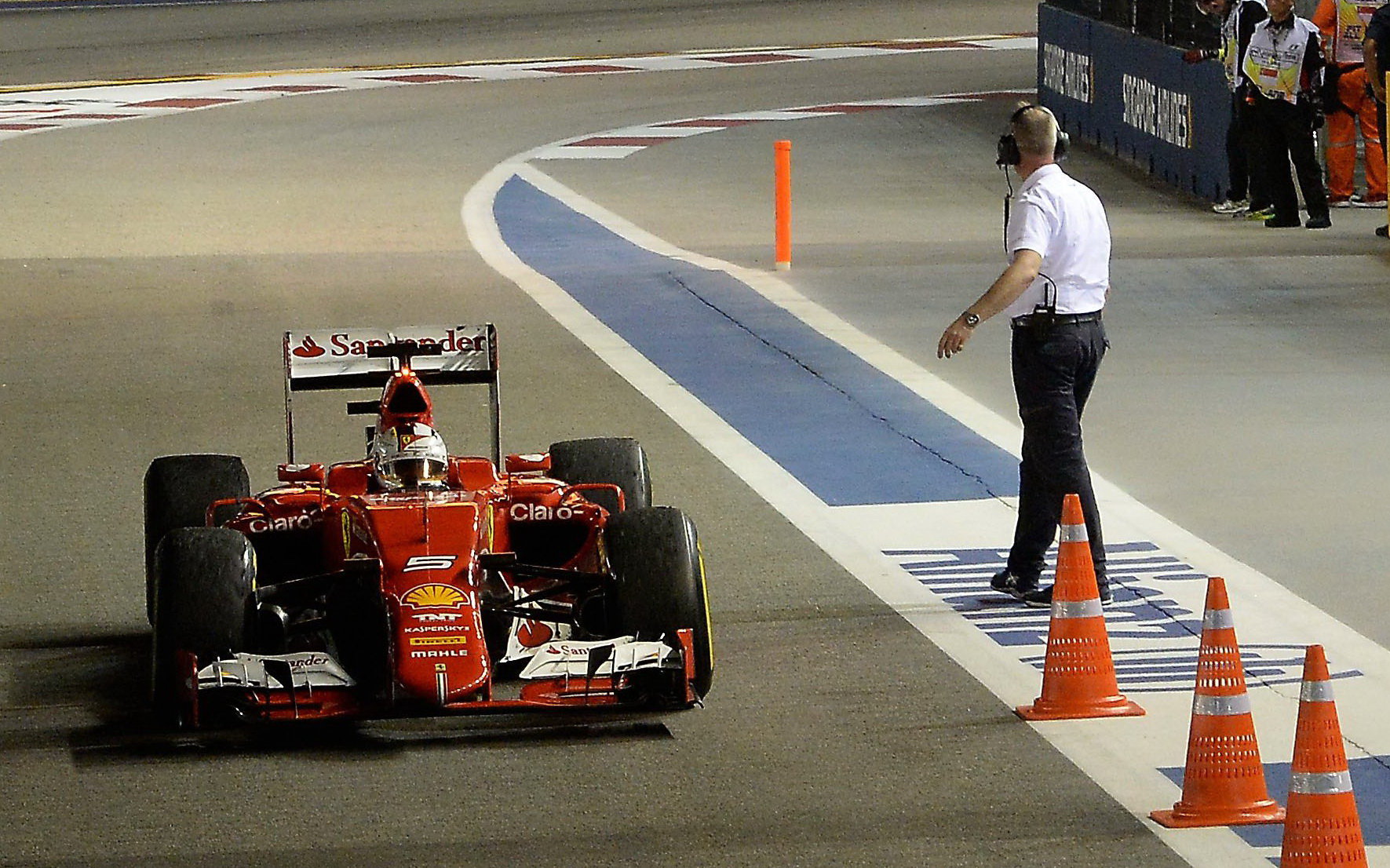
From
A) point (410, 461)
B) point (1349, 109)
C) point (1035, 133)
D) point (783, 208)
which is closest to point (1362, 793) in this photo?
point (1035, 133)

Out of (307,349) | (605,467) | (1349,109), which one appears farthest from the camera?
(1349,109)

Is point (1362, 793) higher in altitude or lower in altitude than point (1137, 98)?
lower

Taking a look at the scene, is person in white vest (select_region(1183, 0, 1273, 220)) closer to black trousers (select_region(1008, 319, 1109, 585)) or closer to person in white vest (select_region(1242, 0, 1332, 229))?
person in white vest (select_region(1242, 0, 1332, 229))

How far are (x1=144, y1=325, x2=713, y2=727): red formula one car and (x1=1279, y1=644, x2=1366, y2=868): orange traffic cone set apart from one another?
225cm

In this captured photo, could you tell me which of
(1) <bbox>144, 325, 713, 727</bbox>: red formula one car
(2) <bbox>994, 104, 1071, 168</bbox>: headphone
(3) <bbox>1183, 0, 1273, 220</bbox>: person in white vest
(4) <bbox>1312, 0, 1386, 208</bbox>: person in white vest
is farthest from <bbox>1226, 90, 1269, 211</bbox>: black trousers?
(1) <bbox>144, 325, 713, 727</bbox>: red formula one car

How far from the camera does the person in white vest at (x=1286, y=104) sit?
1978cm

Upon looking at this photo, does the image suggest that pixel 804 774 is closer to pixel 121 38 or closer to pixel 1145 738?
pixel 1145 738

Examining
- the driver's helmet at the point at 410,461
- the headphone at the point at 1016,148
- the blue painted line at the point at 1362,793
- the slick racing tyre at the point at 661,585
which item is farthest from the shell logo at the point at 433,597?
the headphone at the point at 1016,148

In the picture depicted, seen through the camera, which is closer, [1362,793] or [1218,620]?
[1218,620]

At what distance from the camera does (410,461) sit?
857 cm

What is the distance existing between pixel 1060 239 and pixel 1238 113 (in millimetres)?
11654

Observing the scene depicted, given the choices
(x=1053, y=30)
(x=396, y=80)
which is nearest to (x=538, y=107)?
(x=396, y=80)

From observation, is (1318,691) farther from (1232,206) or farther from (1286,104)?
(1232,206)

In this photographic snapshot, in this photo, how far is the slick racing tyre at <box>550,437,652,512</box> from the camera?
9.47 meters
